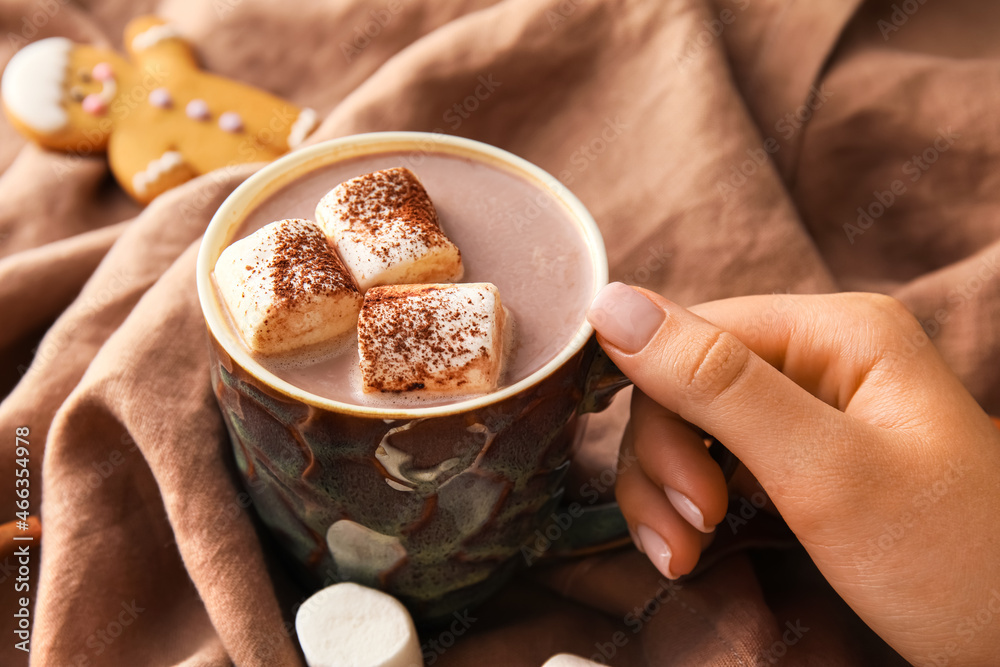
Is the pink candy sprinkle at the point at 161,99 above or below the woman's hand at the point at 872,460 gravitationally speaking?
below

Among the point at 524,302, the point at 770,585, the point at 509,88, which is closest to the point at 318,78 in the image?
the point at 509,88

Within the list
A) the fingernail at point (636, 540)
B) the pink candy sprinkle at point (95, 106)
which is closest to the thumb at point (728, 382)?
the fingernail at point (636, 540)

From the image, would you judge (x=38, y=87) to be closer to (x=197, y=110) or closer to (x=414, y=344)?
(x=197, y=110)

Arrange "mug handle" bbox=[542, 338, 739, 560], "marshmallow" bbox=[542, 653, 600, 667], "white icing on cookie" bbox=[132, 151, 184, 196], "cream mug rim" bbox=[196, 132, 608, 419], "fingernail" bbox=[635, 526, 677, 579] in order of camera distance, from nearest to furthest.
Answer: "cream mug rim" bbox=[196, 132, 608, 419] → "marshmallow" bbox=[542, 653, 600, 667] → "fingernail" bbox=[635, 526, 677, 579] → "mug handle" bbox=[542, 338, 739, 560] → "white icing on cookie" bbox=[132, 151, 184, 196]

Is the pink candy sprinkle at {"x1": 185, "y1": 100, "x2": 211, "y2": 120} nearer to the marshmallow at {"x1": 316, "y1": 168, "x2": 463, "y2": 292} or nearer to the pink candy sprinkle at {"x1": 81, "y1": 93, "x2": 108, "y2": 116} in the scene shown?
the pink candy sprinkle at {"x1": 81, "y1": 93, "x2": 108, "y2": 116}

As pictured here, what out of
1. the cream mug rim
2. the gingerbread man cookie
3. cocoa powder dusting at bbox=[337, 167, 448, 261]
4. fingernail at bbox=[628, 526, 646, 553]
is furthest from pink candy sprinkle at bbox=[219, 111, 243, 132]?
fingernail at bbox=[628, 526, 646, 553]

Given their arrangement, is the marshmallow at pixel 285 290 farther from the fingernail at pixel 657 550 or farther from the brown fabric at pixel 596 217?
the fingernail at pixel 657 550
